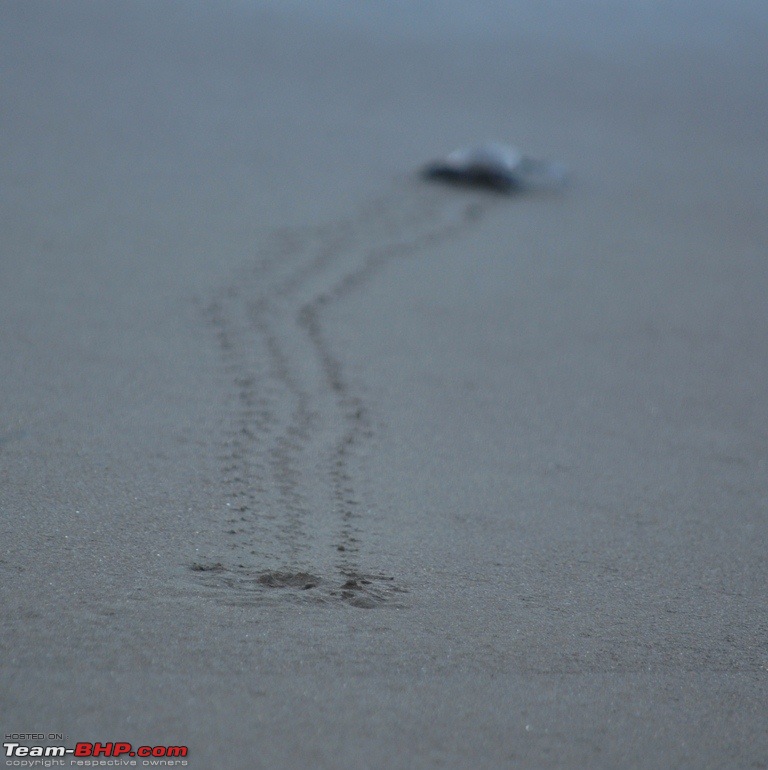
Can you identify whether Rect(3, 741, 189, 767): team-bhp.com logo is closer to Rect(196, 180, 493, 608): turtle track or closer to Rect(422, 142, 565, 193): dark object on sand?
Rect(196, 180, 493, 608): turtle track

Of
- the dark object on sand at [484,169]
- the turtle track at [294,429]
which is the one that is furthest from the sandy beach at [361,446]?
the dark object on sand at [484,169]

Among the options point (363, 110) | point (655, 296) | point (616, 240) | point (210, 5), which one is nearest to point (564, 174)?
point (616, 240)

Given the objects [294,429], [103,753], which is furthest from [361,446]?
[103,753]

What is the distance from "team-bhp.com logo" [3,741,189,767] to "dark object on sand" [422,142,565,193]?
7.83 metres

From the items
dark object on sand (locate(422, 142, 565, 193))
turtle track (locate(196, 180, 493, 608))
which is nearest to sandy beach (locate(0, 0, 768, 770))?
turtle track (locate(196, 180, 493, 608))

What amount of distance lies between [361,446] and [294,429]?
32 centimetres

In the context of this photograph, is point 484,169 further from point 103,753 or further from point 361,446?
point 103,753

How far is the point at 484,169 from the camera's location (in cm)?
933

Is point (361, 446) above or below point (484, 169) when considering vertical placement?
below

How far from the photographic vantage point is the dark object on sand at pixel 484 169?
9.30 meters

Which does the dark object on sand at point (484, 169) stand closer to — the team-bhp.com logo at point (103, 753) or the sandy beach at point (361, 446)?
the sandy beach at point (361, 446)

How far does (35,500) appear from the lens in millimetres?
3217

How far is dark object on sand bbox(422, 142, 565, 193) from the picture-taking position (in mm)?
9297

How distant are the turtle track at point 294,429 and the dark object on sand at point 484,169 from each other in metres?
2.14
